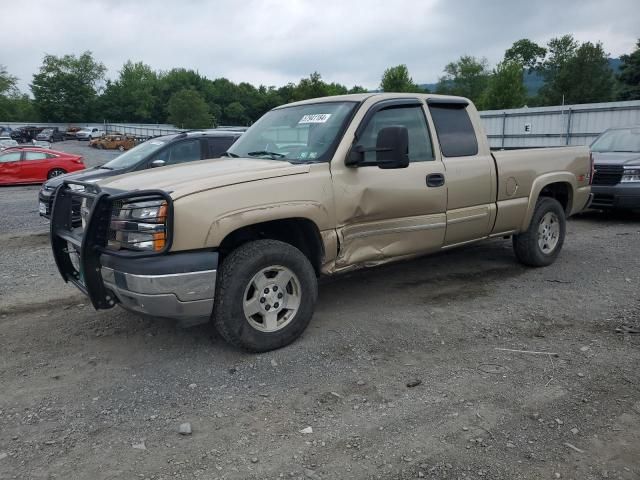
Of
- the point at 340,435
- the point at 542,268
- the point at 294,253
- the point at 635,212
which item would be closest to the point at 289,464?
the point at 340,435

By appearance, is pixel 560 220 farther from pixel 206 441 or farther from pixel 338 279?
pixel 206 441

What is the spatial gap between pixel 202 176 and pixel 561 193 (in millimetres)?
4784

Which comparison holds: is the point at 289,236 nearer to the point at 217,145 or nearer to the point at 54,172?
the point at 217,145

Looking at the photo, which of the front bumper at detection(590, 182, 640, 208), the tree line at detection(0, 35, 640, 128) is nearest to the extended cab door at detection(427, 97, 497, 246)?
the front bumper at detection(590, 182, 640, 208)

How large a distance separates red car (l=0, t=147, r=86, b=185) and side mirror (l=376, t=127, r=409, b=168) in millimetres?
18175

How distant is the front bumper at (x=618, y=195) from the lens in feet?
30.3

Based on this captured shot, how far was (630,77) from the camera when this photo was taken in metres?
47.5

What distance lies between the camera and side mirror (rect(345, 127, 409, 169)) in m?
4.23

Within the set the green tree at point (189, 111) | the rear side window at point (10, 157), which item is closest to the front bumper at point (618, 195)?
the rear side window at point (10, 157)

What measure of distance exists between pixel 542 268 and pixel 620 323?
1.81 meters

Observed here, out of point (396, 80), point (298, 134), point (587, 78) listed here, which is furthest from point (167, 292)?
point (587, 78)

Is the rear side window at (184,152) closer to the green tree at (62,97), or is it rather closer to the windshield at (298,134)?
the windshield at (298,134)

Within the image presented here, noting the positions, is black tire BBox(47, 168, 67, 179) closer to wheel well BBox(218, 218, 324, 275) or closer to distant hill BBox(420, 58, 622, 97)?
wheel well BBox(218, 218, 324, 275)

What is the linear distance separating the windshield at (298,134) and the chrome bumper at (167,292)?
1.38m
